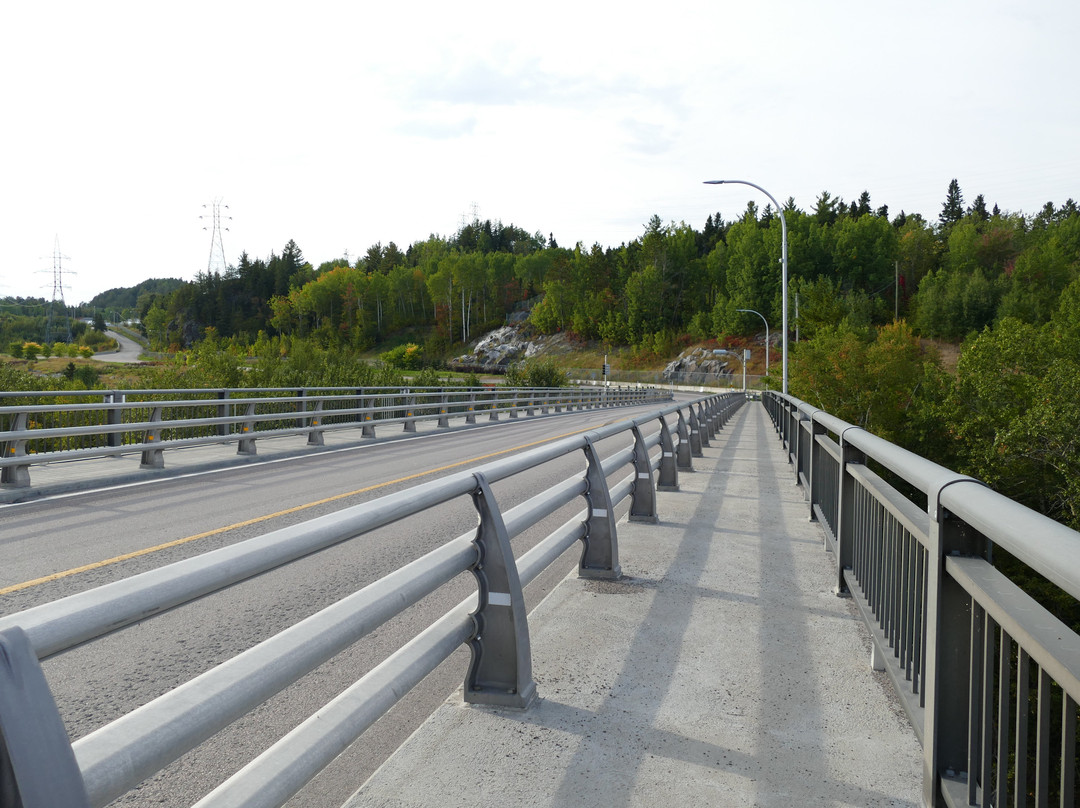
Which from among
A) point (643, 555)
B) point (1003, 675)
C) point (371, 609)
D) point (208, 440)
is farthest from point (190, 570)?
point (208, 440)

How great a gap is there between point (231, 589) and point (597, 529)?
2.78 meters

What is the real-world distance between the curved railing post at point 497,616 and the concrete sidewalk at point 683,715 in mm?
109

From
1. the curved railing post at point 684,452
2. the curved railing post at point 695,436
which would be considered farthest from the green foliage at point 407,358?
the curved railing post at point 684,452

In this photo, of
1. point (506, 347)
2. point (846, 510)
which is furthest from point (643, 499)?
point (506, 347)

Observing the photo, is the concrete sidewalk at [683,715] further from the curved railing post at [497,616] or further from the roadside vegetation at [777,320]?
the roadside vegetation at [777,320]

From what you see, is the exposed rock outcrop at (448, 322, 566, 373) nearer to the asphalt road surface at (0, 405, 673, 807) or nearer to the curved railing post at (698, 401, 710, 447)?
the curved railing post at (698, 401, 710, 447)

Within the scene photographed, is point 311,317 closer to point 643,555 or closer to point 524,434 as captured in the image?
point 524,434

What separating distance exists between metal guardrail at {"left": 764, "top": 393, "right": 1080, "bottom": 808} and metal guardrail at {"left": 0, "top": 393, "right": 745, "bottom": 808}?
5.72ft

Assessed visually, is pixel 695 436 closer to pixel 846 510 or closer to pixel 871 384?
pixel 846 510

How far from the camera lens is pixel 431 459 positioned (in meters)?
15.6

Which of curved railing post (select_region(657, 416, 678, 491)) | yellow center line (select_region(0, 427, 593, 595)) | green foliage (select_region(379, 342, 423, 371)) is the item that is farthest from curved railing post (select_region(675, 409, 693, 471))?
green foliage (select_region(379, 342, 423, 371))

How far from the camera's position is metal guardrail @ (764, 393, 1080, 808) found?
1889mm

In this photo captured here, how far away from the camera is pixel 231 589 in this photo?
20.2 ft

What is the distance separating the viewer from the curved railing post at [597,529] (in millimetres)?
6148
